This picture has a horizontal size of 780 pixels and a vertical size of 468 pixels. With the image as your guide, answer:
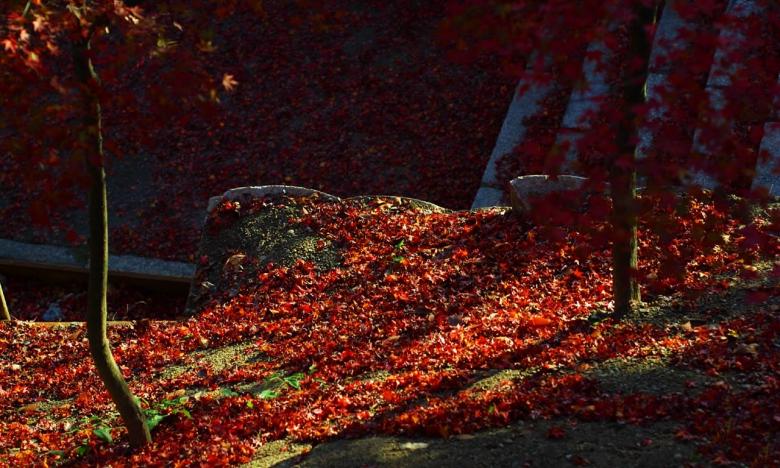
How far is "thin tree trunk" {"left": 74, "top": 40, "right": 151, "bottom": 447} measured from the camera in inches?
184

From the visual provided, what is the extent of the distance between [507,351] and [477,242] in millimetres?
2667

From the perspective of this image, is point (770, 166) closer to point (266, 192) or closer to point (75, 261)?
point (266, 192)

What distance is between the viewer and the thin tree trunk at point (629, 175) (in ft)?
17.2

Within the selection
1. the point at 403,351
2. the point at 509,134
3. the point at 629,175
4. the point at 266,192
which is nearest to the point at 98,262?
the point at 403,351

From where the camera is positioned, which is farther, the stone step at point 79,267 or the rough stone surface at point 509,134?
the stone step at point 79,267

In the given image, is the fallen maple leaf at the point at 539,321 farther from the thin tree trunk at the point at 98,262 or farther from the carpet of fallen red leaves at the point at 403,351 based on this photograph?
the thin tree trunk at the point at 98,262

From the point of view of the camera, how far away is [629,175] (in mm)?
5816

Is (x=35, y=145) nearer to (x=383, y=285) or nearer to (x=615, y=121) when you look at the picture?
(x=615, y=121)

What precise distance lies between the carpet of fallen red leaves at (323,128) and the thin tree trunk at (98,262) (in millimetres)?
6617

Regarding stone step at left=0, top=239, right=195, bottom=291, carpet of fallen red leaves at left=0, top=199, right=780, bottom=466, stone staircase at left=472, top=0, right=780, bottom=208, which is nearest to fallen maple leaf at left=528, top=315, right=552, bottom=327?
carpet of fallen red leaves at left=0, top=199, right=780, bottom=466

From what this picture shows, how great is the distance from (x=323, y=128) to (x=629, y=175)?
8.89 metres

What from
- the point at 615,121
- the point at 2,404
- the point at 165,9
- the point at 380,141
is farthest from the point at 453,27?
the point at 380,141

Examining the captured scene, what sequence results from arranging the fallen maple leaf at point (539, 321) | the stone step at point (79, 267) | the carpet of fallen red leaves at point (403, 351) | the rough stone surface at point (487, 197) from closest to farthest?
the carpet of fallen red leaves at point (403, 351) → the fallen maple leaf at point (539, 321) → the rough stone surface at point (487, 197) → the stone step at point (79, 267)

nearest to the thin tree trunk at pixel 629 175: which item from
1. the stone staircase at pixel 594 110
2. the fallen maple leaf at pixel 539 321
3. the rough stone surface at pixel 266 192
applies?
the fallen maple leaf at pixel 539 321
